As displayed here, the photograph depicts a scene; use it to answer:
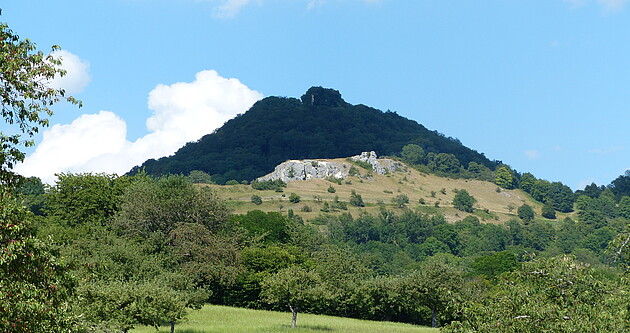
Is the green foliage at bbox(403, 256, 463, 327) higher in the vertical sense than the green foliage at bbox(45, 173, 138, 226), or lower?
lower

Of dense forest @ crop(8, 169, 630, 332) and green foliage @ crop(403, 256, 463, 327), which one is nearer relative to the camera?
dense forest @ crop(8, 169, 630, 332)

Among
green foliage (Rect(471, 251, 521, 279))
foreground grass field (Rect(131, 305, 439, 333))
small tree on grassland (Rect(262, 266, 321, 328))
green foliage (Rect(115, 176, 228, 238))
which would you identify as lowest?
foreground grass field (Rect(131, 305, 439, 333))

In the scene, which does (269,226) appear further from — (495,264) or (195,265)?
(495,264)

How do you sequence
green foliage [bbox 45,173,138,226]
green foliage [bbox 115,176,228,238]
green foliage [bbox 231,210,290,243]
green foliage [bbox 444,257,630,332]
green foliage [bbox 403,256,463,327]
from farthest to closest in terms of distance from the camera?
green foliage [bbox 231,210,290,243], green foliage [bbox 45,173,138,226], green foliage [bbox 115,176,228,238], green foliage [bbox 403,256,463,327], green foliage [bbox 444,257,630,332]

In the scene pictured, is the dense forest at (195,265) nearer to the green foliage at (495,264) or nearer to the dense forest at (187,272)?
the dense forest at (187,272)

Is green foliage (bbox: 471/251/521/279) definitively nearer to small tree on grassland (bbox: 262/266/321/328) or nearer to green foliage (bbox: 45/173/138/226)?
green foliage (bbox: 45/173/138/226)

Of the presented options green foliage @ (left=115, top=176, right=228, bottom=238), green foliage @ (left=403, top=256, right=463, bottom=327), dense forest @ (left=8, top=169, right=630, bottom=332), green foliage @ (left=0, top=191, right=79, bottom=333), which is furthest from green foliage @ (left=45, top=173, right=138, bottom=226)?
green foliage @ (left=0, top=191, right=79, bottom=333)

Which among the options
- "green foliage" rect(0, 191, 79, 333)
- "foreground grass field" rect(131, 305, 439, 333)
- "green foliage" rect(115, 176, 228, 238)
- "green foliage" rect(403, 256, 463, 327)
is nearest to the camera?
"green foliage" rect(0, 191, 79, 333)

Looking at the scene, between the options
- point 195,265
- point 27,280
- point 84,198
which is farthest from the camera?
point 84,198

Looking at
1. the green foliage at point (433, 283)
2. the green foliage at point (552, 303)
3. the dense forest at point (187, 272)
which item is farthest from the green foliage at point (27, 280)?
the green foliage at point (433, 283)

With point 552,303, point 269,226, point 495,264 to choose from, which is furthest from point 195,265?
point 495,264

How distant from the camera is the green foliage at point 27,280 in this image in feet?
56.1

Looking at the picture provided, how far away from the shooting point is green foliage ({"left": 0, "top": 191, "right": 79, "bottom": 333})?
56.1ft

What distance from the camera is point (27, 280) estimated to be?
1855 cm
